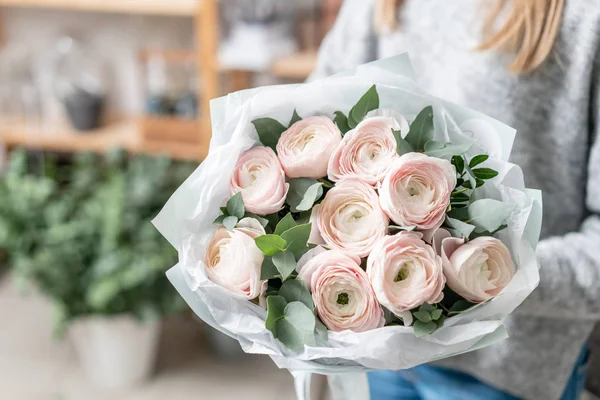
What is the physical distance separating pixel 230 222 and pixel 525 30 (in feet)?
1.63

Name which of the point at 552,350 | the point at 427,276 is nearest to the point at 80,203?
the point at 552,350

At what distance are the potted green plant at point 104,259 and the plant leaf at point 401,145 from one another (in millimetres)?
1254

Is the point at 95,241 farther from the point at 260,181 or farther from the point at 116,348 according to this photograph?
the point at 260,181

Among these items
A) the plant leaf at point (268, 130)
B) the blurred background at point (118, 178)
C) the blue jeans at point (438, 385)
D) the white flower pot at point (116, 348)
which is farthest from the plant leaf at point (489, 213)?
the white flower pot at point (116, 348)

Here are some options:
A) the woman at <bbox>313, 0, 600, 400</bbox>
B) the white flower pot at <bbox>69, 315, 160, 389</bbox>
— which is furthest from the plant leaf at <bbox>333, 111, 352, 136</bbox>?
the white flower pot at <bbox>69, 315, 160, 389</bbox>

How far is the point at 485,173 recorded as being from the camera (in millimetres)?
613

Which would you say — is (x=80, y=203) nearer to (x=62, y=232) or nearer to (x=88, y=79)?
(x=62, y=232)

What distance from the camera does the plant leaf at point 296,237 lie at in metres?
0.58

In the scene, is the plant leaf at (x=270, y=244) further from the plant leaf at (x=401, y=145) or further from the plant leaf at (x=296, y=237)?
the plant leaf at (x=401, y=145)

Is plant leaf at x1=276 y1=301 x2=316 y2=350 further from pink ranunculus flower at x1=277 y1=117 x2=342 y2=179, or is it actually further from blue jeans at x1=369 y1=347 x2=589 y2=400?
blue jeans at x1=369 y1=347 x2=589 y2=400

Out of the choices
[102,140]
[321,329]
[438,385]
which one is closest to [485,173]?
[321,329]

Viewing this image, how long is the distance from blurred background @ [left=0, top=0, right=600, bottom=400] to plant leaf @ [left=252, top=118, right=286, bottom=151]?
117cm

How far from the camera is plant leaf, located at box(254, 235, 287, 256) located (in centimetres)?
58

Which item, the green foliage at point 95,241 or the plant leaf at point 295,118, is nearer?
the plant leaf at point 295,118
